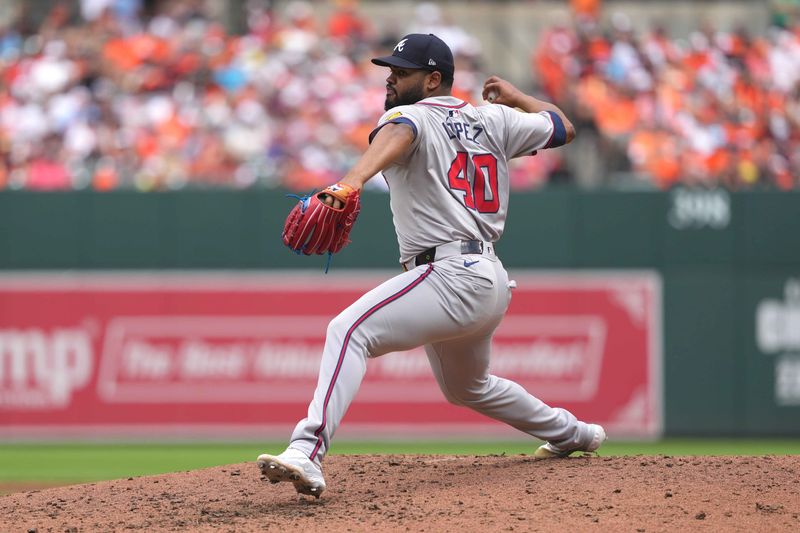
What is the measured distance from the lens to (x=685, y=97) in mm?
12688

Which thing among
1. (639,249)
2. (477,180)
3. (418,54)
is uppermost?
(418,54)

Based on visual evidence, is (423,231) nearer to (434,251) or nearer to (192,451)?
(434,251)

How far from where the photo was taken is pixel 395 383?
35.5 feet

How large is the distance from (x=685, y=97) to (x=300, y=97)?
3.98m

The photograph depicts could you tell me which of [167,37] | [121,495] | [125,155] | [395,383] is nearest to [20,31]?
[167,37]

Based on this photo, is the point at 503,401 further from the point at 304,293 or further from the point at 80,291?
the point at 80,291

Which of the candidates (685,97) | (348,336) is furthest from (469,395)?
(685,97)

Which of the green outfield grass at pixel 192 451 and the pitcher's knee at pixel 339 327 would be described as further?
the green outfield grass at pixel 192 451

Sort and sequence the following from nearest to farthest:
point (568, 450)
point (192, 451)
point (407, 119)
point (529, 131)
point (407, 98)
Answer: point (407, 119)
point (407, 98)
point (529, 131)
point (568, 450)
point (192, 451)

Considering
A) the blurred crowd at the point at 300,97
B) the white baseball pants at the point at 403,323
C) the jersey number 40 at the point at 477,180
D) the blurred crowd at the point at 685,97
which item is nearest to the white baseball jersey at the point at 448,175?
the jersey number 40 at the point at 477,180

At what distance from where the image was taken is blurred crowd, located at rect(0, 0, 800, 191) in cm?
1184

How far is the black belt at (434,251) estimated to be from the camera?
488 centimetres

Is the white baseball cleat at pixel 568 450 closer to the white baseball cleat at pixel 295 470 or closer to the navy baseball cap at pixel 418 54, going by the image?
the white baseball cleat at pixel 295 470

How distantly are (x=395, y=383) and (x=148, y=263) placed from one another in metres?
2.45
